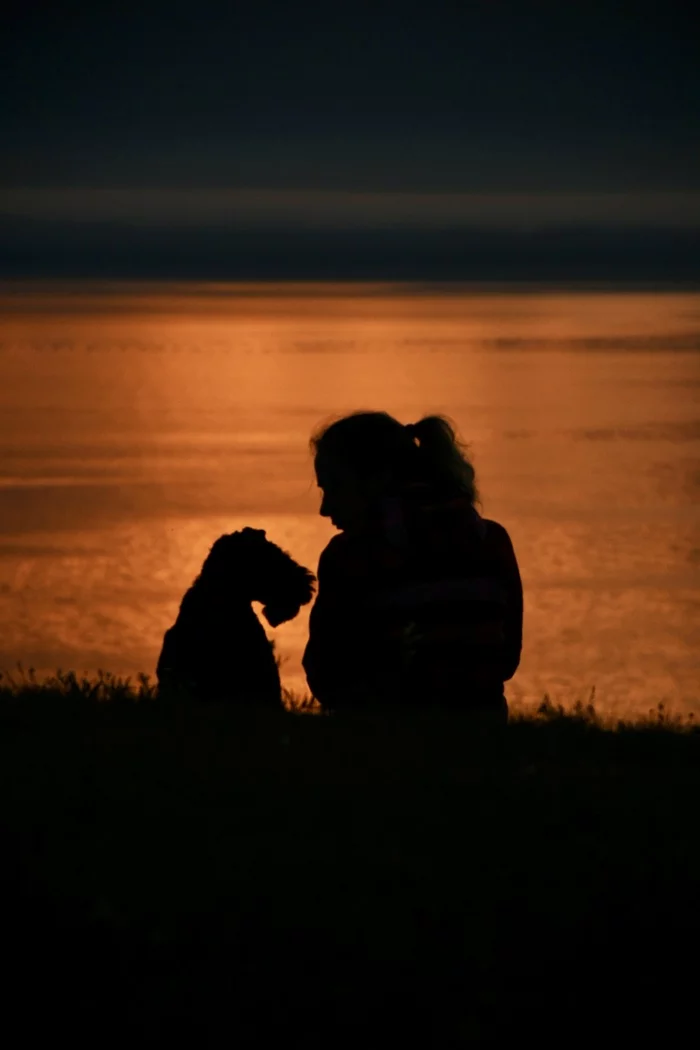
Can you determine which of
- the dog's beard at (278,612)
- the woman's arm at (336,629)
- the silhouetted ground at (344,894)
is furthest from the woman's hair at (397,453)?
the dog's beard at (278,612)

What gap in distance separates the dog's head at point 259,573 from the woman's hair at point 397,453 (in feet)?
4.25

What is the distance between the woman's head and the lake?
5139 mm

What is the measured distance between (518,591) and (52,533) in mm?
19142

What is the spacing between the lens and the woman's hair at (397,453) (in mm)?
6516

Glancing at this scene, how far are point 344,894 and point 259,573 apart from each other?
11.6ft

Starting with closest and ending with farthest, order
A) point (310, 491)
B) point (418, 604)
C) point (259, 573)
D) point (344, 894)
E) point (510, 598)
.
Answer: point (344, 894) → point (418, 604) → point (510, 598) → point (259, 573) → point (310, 491)

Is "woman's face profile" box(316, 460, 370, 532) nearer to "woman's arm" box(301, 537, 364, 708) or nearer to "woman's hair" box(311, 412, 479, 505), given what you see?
"woman's hair" box(311, 412, 479, 505)

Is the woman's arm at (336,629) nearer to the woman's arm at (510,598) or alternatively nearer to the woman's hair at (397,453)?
the woman's hair at (397,453)

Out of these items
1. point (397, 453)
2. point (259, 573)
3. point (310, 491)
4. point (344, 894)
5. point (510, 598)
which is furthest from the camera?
point (310, 491)

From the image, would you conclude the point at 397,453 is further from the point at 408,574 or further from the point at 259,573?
the point at 259,573

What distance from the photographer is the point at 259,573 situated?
791 cm

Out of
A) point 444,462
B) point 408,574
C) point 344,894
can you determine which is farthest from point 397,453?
point 344,894

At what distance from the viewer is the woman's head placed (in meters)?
6.52

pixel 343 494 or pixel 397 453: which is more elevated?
pixel 397 453
